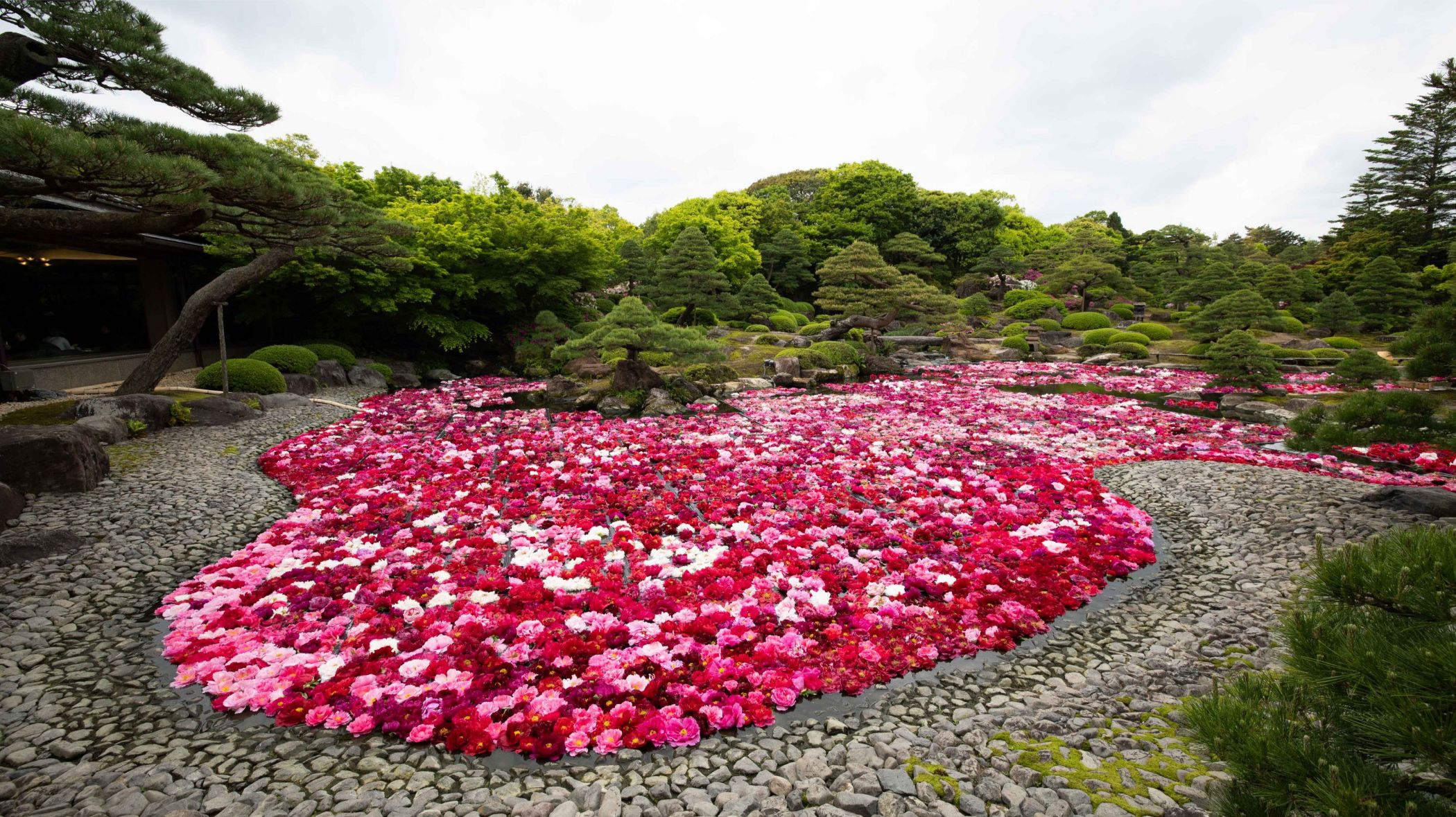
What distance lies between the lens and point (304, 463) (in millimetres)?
8750

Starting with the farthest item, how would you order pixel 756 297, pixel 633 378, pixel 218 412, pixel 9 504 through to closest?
pixel 756 297 → pixel 633 378 → pixel 218 412 → pixel 9 504

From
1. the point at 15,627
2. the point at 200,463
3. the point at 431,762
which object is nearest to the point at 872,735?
the point at 431,762

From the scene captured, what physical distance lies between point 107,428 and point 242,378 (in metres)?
5.32

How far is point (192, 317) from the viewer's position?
1206 cm

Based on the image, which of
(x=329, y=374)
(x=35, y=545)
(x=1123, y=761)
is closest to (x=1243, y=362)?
(x=1123, y=761)

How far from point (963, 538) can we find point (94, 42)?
35.5 ft

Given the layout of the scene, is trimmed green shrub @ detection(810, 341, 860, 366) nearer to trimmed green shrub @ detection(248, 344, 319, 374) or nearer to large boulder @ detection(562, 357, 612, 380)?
large boulder @ detection(562, 357, 612, 380)

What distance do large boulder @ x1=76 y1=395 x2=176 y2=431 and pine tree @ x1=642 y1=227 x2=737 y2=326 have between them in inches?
714

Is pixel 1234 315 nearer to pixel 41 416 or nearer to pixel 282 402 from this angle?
pixel 282 402

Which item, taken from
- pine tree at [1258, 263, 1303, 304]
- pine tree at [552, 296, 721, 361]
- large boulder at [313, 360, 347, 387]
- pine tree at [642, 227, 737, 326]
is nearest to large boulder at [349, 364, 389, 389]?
large boulder at [313, 360, 347, 387]

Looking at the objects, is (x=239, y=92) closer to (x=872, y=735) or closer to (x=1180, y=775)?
(x=872, y=735)

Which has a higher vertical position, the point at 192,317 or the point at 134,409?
the point at 192,317

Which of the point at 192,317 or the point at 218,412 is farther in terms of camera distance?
the point at 192,317

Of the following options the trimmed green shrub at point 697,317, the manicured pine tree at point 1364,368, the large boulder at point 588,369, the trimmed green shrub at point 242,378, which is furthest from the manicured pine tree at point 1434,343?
the trimmed green shrub at point 697,317
